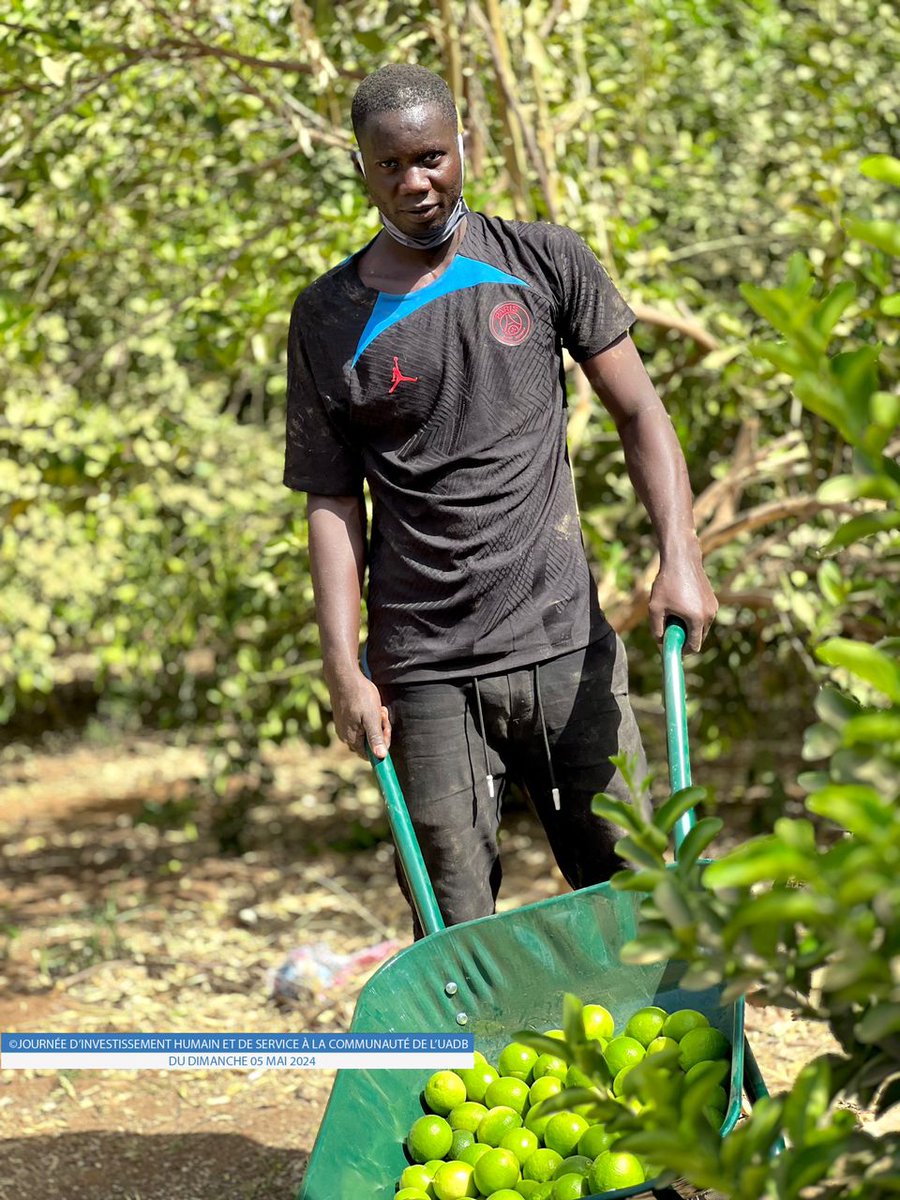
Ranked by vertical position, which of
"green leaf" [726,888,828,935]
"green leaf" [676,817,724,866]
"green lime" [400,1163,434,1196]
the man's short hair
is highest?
the man's short hair

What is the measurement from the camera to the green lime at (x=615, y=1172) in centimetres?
189

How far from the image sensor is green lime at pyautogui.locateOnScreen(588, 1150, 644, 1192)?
1.89 metres

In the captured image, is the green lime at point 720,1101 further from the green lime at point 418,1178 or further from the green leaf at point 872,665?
the green leaf at point 872,665

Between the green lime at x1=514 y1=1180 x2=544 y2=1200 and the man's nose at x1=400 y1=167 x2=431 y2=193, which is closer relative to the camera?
the green lime at x1=514 y1=1180 x2=544 y2=1200

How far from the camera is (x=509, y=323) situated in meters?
2.49

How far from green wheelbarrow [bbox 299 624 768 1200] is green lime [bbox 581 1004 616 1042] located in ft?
0.22

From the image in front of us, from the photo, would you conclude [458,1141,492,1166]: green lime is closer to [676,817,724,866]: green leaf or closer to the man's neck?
[676,817,724,866]: green leaf

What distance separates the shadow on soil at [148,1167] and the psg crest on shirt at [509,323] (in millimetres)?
1903

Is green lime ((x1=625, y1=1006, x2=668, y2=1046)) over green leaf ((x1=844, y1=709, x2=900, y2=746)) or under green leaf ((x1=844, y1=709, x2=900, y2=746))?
under

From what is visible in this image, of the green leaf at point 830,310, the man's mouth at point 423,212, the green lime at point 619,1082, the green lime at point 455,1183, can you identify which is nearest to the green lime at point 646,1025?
the green lime at point 619,1082

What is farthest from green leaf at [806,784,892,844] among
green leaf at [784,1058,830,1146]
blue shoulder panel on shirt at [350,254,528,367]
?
blue shoulder panel on shirt at [350,254,528,367]

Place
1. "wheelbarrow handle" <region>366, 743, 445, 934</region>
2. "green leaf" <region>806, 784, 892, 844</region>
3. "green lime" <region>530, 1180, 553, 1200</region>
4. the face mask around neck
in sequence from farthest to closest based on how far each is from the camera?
the face mask around neck, "wheelbarrow handle" <region>366, 743, 445, 934</region>, "green lime" <region>530, 1180, 553, 1200</region>, "green leaf" <region>806, 784, 892, 844</region>

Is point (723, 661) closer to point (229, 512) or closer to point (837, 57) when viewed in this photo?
point (229, 512)

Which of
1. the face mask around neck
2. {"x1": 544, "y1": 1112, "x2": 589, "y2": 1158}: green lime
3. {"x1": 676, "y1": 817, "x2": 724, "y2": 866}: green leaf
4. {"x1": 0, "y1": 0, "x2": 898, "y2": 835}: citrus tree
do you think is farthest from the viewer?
{"x1": 0, "y1": 0, "x2": 898, "y2": 835}: citrus tree
